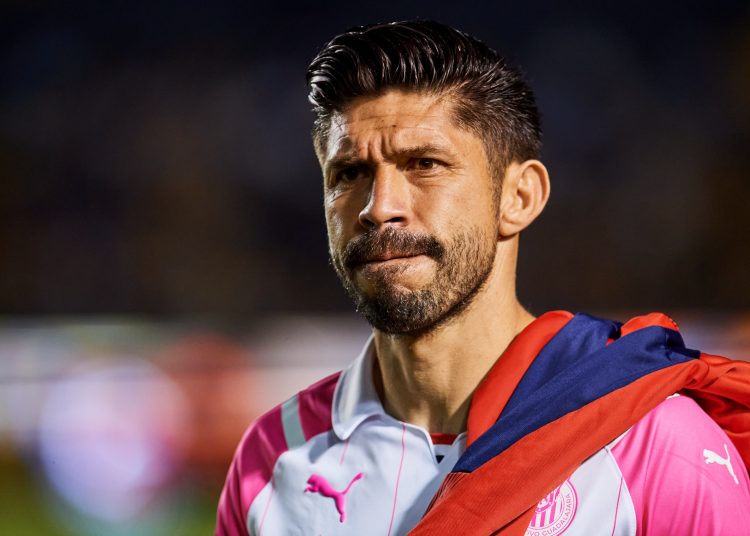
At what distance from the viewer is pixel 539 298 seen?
638cm

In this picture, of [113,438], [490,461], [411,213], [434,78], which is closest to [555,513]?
[490,461]

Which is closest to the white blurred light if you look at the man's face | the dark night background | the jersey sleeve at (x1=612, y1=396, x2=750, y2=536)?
the dark night background

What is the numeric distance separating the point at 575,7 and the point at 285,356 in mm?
3679

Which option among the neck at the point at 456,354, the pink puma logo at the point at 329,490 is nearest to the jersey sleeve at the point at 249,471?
the pink puma logo at the point at 329,490

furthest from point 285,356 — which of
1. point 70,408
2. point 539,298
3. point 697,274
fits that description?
point 697,274

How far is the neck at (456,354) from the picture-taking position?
1.44 m

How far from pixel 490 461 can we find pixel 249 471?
0.52m

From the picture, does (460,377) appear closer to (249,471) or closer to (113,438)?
(249,471)

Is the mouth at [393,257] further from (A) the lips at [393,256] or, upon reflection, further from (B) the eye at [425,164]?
(B) the eye at [425,164]

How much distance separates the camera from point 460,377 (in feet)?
4.76

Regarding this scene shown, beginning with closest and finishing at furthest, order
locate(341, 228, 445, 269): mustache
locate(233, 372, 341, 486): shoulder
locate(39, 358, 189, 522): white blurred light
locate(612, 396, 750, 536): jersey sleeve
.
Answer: locate(612, 396, 750, 536): jersey sleeve < locate(341, 228, 445, 269): mustache < locate(233, 372, 341, 486): shoulder < locate(39, 358, 189, 522): white blurred light

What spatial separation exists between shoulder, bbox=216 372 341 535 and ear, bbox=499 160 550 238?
1.52ft

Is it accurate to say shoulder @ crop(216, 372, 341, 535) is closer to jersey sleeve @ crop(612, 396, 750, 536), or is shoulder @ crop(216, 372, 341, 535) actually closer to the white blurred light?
jersey sleeve @ crop(612, 396, 750, 536)

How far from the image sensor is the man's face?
1367 millimetres
